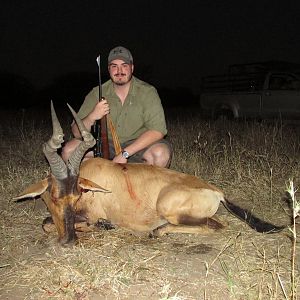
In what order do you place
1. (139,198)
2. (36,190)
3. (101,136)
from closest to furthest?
(36,190)
(139,198)
(101,136)

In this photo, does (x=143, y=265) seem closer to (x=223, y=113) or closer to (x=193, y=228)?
(x=193, y=228)

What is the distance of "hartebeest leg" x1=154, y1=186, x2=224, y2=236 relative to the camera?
4.23 m

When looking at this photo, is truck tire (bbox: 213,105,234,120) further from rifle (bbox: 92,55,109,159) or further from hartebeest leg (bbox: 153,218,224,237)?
hartebeest leg (bbox: 153,218,224,237)

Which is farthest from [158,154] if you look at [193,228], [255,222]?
[255,222]

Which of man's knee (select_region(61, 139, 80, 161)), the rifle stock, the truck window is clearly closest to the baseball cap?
the rifle stock

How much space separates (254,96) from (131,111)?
7.13 metres

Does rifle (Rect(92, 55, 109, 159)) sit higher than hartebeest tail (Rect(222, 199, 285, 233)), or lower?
higher

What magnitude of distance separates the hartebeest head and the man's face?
1.42 meters

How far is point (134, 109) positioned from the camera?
5332 mm

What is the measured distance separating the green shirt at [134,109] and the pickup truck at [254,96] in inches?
219

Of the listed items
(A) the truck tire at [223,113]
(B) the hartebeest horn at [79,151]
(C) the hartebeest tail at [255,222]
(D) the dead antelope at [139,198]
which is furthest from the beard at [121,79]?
(A) the truck tire at [223,113]

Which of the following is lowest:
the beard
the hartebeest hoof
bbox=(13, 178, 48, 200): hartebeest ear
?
the hartebeest hoof

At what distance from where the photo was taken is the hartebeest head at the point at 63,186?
152 inches

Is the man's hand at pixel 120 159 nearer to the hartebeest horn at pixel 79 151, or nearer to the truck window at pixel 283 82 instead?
the hartebeest horn at pixel 79 151
